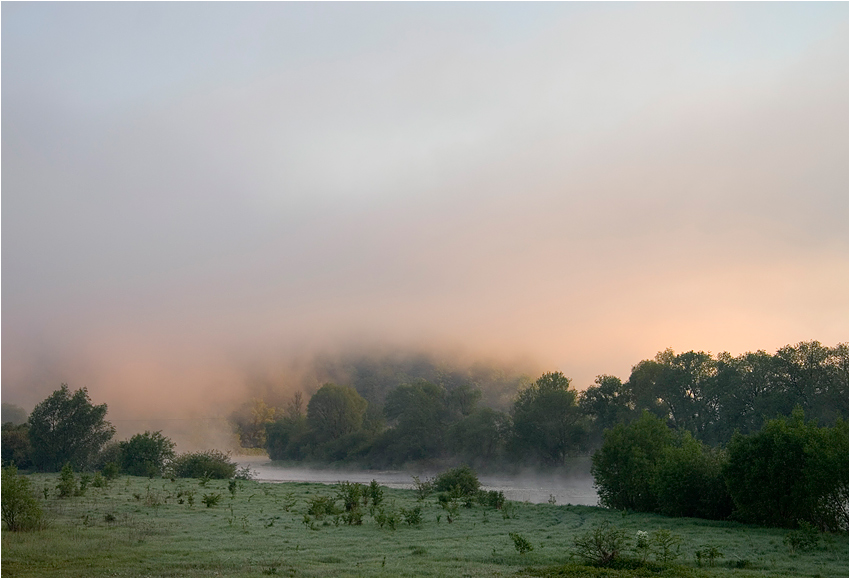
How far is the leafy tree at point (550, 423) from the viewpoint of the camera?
266 ft

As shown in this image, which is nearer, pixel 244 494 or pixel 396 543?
pixel 396 543

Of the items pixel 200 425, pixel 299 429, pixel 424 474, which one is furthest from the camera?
pixel 200 425

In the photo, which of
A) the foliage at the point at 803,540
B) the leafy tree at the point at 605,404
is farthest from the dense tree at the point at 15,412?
the foliage at the point at 803,540

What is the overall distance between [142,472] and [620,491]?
46.9 m

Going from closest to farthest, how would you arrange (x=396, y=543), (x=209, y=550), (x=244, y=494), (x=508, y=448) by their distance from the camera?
1. (x=209, y=550)
2. (x=396, y=543)
3. (x=244, y=494)
4. (x=508, y=448)

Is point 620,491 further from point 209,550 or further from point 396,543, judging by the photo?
point 209,550

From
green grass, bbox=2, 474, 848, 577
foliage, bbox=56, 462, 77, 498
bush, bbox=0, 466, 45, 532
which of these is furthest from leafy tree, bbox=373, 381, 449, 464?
bush, bbox=0, 466, 45, 532

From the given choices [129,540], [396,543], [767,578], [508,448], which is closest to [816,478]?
[767,578]

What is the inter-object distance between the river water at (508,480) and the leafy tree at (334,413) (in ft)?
26.2

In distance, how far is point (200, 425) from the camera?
136 metres

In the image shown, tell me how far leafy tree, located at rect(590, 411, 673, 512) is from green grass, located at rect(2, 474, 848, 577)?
13.5ft

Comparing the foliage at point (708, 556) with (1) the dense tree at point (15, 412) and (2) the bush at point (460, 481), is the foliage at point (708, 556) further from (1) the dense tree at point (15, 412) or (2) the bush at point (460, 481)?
(1) the dense tree at point (15, 412)

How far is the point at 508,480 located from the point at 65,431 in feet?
176

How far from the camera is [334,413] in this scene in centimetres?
10775
